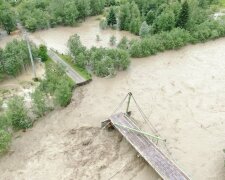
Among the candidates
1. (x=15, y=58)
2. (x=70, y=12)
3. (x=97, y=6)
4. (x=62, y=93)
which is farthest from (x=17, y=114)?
(x=97, y=6)

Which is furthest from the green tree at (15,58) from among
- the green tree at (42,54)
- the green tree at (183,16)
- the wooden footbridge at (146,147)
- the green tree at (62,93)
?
the green tree at (183,16)

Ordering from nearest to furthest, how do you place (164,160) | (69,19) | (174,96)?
(164,160), (174,96), (69,19)

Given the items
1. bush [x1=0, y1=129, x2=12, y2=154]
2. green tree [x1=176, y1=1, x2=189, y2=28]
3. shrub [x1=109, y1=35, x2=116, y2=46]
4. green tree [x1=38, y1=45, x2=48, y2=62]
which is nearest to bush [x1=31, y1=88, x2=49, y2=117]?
bush [x1=0, y1=129, x2=12, y2=154]

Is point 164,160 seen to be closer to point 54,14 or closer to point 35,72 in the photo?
point 35,72

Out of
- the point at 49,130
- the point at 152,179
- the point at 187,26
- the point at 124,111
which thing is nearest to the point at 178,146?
the point at 152,179

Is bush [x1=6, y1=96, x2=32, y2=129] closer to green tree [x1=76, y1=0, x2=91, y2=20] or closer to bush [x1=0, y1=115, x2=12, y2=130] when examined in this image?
bush [x1=0, y1=115, x2=12, y2=130]

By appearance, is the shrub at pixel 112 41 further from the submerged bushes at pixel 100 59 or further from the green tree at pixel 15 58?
the green tree at pixel 15 58
